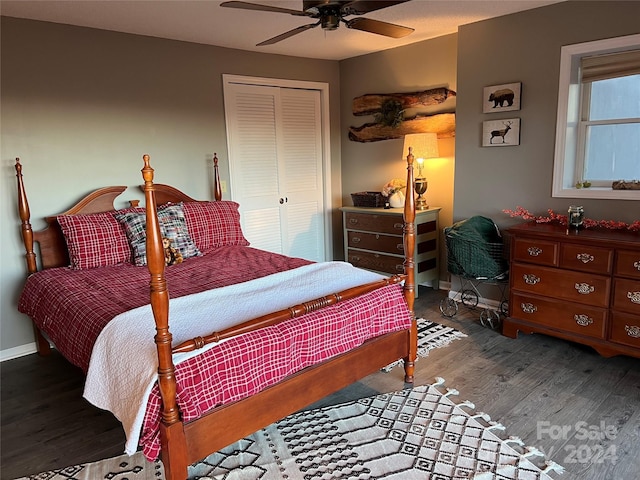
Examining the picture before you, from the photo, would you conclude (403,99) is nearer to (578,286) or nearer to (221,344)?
(578,286)

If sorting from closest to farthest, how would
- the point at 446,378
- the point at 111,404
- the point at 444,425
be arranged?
the point at 111,404 < the point at 444,425 < the point at 446,378

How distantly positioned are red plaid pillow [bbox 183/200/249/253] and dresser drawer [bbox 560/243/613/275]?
245cm

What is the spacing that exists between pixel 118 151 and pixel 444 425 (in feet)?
10.3

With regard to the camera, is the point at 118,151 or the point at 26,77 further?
the point at 118,151

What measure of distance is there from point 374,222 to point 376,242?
0.66ft

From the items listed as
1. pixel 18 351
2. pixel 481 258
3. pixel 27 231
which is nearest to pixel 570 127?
pixel 481 258

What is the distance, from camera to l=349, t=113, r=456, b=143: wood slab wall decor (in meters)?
4.25

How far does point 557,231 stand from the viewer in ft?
10.2

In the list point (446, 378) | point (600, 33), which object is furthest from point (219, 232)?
point (600, 33)

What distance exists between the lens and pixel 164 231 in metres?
3.39

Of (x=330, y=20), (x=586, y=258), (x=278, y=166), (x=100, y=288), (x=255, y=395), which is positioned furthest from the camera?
(x=278, y=166)

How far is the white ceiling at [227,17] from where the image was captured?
304 cm

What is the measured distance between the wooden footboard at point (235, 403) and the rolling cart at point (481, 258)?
42.4 inches

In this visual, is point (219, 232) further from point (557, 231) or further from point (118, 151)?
point (557, 231)
